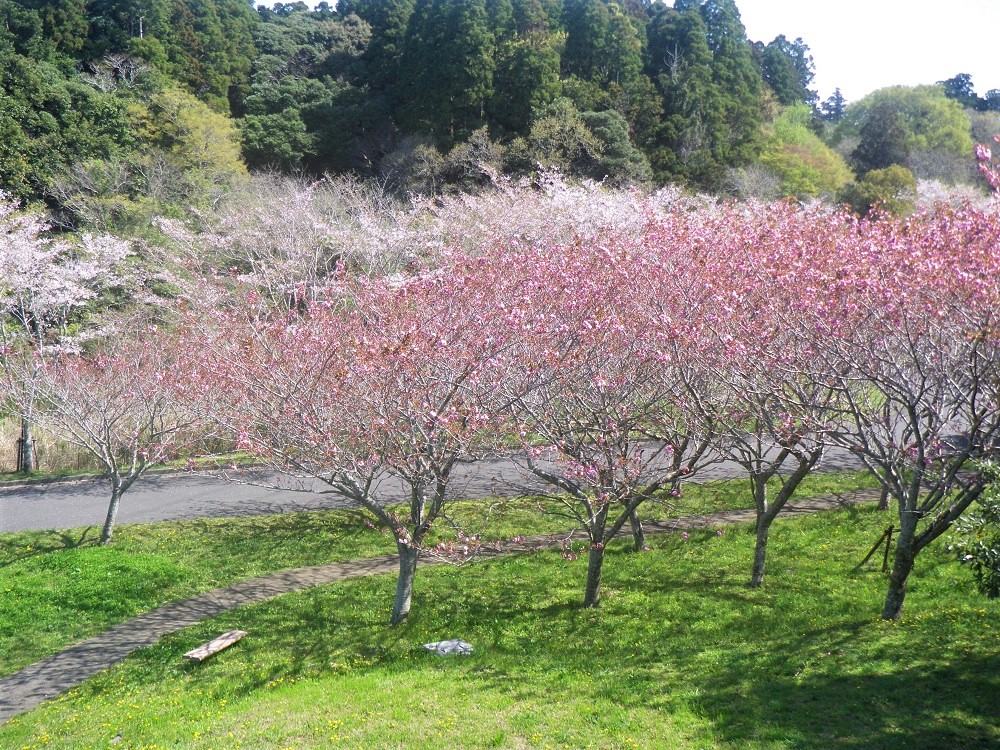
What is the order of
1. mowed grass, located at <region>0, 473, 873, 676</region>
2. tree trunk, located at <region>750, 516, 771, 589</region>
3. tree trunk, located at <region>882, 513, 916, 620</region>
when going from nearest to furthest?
1. tree trunk, located at <region>882, 513, 916, 620</region>
2. tree trunk, located at <region>750, 516, 771, 589</region>
3. mowed grass, located at <region>0, 473, 873, 676</region>

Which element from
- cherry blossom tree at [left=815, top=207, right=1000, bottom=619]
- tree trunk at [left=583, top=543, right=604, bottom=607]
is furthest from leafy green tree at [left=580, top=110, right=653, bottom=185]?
tree trunk at [left=583, top=543, right=604, bottom=607]

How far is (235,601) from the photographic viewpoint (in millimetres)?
11453

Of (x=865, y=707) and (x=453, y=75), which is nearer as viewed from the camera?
(x=865, y=707)

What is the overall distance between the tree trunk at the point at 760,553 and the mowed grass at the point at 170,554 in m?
1.33

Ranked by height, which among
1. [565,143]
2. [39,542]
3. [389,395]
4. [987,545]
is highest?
[565,143]

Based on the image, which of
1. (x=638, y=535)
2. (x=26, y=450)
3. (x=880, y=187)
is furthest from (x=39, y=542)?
(x=880, y=187)

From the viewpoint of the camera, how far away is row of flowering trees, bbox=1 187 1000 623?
795 cm

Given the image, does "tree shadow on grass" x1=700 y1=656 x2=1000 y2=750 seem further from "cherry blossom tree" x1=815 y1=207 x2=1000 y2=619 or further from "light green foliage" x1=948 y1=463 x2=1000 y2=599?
"cherry blossom tree" x1=815 y1=207 x2=1000 y2=619

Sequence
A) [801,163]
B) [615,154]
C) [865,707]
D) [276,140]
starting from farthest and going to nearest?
[276,140]
[801,163]
[615,154]
[865,707]

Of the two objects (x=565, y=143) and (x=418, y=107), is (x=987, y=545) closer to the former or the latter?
(x=565, y=143)

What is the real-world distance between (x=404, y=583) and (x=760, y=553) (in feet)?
16.4

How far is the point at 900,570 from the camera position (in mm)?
8469

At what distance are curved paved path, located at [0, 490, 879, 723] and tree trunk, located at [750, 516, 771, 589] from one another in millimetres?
2653

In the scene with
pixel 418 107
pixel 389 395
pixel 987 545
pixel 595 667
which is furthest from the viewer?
pixel 418 107
